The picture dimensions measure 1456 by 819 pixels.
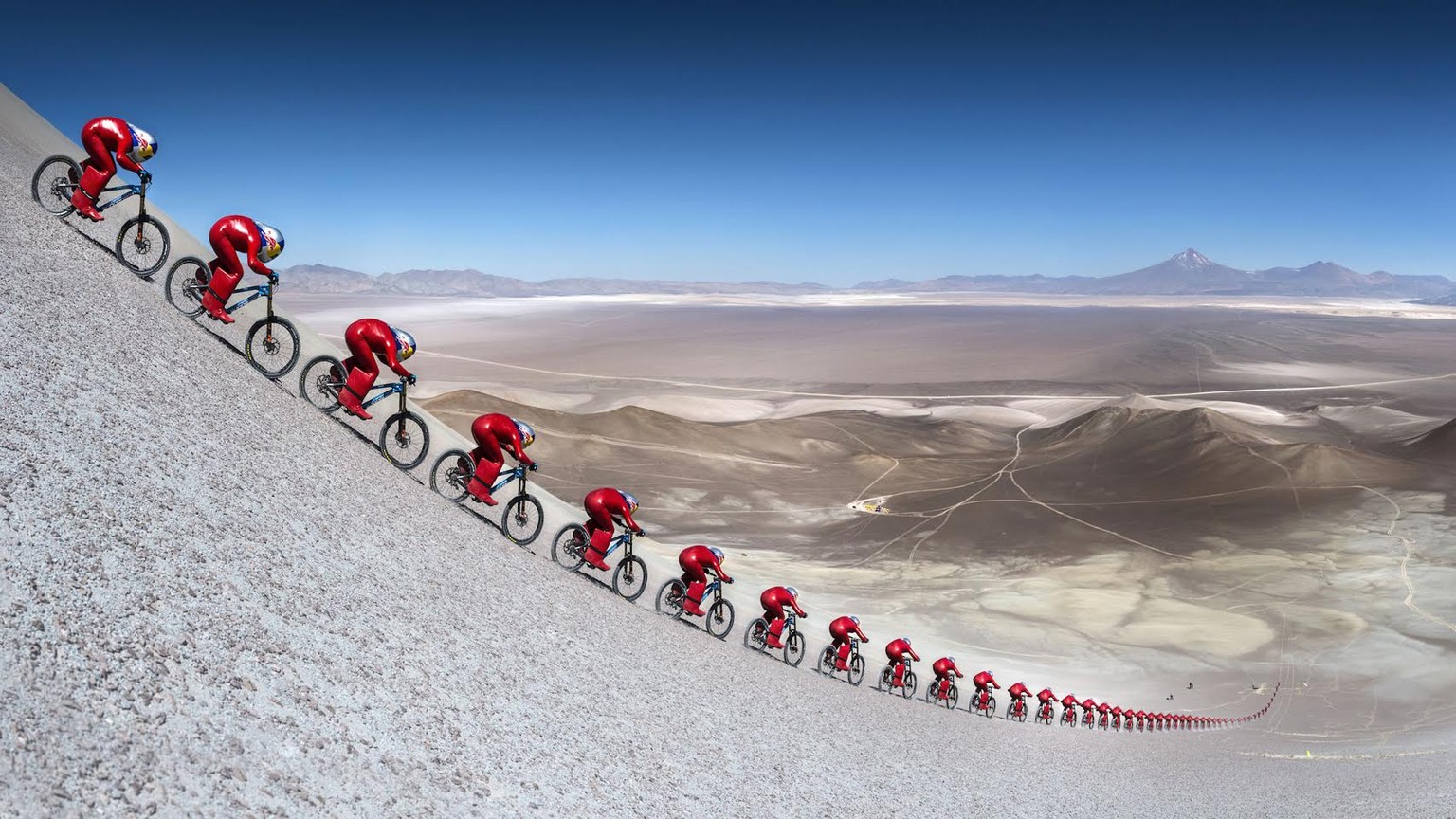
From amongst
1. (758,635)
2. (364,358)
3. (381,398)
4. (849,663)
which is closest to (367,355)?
(364,358)

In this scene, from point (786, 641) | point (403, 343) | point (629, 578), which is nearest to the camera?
point (403, 343)

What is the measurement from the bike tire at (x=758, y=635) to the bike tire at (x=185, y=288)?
297 inches

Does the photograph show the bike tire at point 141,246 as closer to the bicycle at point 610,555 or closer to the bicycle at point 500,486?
the bicycle at point 500,486

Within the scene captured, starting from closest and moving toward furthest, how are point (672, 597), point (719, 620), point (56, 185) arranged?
1. point (56, 185)
2. point (672, 597)
3. point (719, 620)

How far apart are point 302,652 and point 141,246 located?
20.2 ft

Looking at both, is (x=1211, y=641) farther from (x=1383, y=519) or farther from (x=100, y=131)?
(x=100, y=131)

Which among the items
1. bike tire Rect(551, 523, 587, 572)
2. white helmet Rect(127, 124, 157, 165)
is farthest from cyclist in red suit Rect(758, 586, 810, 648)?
white helmet Rect(127, 124, 157, 165)

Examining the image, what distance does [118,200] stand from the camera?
8047mm

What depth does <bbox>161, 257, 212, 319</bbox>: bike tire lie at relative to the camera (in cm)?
785

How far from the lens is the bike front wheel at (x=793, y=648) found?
1137 centimetres

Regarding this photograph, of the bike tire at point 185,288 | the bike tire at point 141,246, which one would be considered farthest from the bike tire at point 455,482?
the bike tire at point 141,246

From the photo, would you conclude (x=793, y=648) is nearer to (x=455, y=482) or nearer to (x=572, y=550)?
(x=572, y=550)

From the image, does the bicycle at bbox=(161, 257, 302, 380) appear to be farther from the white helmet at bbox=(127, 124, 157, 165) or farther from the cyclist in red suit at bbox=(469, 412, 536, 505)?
the cyclist in red suit at bbox=(469, 412, 536, 505)

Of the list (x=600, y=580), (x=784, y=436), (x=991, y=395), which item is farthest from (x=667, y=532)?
(x=991, y=395)
